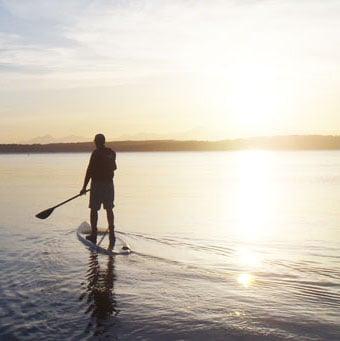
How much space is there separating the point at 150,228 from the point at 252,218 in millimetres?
4576

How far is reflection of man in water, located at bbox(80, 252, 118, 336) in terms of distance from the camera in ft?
23.9

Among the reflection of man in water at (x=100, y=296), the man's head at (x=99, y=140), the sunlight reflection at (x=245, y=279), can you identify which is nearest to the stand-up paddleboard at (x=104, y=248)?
the reflection of man in water at (x=100, y=296)

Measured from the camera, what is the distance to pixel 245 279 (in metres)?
9.64

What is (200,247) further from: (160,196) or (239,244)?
(160,196)

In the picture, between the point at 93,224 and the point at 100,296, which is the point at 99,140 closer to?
the point at 93,224

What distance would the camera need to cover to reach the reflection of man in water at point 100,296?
730cm

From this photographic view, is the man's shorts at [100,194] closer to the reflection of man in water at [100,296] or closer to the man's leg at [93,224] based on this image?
the man's leg at [93,224]

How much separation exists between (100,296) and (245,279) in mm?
2861

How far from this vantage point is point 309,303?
318 inches

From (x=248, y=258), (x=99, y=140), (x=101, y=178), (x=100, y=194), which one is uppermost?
(x=99, y=140)

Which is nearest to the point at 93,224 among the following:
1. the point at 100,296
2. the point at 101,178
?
the point at 101,178

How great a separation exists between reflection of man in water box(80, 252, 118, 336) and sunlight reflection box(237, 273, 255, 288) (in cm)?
242

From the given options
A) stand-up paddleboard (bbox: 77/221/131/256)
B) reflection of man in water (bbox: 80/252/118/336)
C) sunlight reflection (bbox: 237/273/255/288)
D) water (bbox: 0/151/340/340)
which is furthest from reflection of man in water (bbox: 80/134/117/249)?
sunlight reflection (bbox: 237/273/255/288)

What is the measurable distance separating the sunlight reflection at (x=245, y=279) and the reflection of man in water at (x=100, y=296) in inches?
95.3
